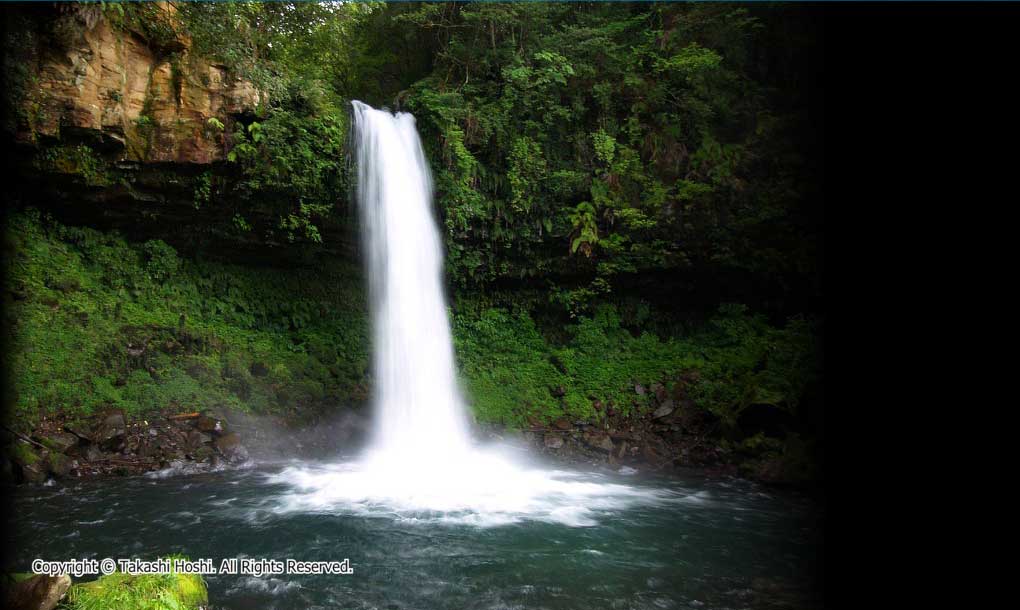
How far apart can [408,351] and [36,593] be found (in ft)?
26.6

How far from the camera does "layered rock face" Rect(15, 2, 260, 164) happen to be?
9273 mm

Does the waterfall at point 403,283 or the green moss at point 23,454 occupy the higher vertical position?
the waterfall at point 403,283

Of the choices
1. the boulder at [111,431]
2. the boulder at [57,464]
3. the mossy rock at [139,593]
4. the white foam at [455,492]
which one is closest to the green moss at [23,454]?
the boulder at [57,464]

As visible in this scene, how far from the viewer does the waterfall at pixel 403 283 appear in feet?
36.4

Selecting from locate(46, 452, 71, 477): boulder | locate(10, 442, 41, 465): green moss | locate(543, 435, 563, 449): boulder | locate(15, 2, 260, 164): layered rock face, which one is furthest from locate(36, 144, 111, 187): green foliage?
locate(543, 435, 563, 449): boulder

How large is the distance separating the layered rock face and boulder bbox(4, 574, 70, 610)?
842 centimetres

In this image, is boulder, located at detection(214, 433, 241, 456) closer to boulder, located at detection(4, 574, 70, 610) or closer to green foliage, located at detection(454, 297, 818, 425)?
green foliage, located at detection(454, 297, 818, 425)

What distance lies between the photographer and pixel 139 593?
3.83 metres

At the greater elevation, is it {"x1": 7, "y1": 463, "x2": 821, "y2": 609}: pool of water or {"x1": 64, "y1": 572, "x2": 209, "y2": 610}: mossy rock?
{"x1": 64, "y1": 572, "x2": 209, "y2": 610}: mossy rock

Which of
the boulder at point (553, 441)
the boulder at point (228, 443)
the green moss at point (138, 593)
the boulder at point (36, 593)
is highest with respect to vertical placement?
the boulder at point (36, 593)

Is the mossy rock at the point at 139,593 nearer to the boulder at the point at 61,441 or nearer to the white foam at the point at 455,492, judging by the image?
the white foam at the point at 455,492

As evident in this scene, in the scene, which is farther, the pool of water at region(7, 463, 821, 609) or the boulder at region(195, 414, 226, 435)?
the boulder at region(195, 414, 226, 435)

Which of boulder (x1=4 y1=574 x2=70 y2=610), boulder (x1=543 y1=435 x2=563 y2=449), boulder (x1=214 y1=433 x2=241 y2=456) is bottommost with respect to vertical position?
boulder (x1=214 y1=433 x2=241 y2=456)

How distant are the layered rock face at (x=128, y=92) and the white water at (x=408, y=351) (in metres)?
2.66
